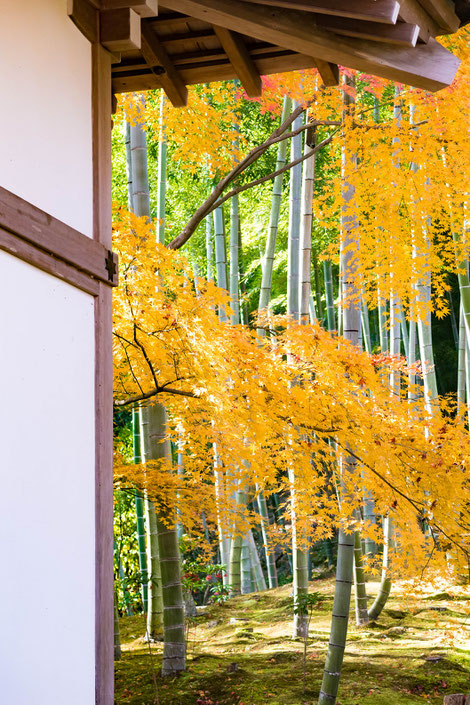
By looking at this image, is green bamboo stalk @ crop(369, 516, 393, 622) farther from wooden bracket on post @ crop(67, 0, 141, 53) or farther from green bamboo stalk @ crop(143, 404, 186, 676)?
wooden bracket on post @ crop(67, 0, 141, 53)

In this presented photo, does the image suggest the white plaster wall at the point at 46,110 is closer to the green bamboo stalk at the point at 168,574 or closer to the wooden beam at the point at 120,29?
the wooden beam at the point at 120,29

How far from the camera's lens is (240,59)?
287 centimetres

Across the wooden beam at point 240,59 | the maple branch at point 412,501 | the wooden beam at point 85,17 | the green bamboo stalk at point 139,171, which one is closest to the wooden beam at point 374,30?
the wooden beam at point 240,59

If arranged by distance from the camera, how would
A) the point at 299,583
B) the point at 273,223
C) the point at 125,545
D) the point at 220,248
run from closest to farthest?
the point at 299,583, the point at 273,223, the point at 220,248, the point at 125,545

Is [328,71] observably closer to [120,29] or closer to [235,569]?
[120,29]

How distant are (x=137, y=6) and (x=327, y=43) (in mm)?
617

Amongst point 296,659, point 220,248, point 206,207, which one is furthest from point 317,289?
point 206,207

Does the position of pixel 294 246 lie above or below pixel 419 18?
above

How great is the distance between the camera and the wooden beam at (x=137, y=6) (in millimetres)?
2390

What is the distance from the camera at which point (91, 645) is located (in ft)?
7.15

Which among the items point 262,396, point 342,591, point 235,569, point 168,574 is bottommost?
point 235,569

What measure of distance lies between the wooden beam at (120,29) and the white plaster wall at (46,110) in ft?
0.30

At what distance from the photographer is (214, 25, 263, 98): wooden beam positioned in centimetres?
275

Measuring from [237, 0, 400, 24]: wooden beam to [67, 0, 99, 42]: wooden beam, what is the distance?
58 centimetres
